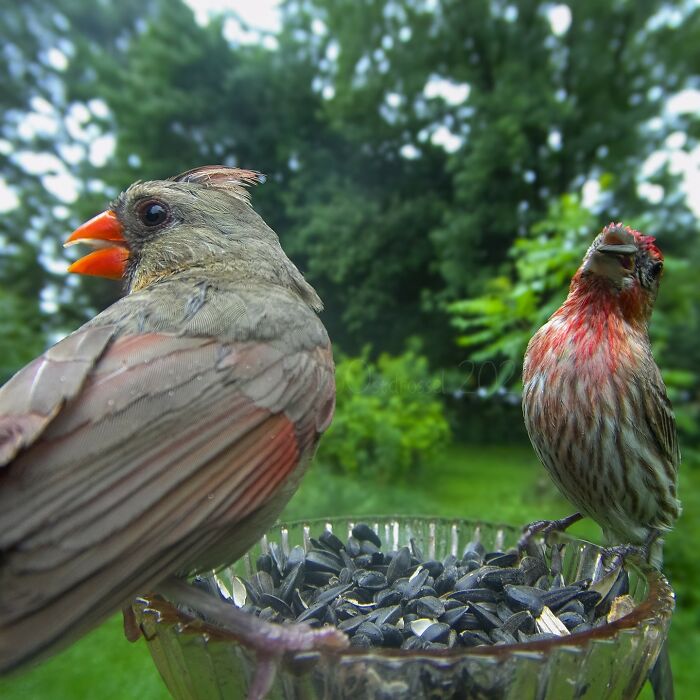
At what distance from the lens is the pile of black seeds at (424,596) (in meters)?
1.21

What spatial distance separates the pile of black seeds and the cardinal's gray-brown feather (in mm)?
280

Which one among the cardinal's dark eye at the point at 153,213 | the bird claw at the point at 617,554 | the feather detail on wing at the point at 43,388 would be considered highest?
the cardinal's dark eye at the point at 153,213

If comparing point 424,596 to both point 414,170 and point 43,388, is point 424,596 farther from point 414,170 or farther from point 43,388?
point 414,170

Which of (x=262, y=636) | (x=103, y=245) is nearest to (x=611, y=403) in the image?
(x=262, y=636)

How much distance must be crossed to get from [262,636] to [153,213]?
1.13 m

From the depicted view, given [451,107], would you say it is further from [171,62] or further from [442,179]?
[171,62]

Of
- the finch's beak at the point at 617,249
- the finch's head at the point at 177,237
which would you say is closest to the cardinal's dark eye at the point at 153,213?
the finch's head at the point at 177,237

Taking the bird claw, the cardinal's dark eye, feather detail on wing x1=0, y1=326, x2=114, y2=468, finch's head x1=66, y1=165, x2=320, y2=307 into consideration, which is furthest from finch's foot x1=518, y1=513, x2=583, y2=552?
the cardinal's dark eye

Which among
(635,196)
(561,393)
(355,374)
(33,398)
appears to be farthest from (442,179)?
(33,398)

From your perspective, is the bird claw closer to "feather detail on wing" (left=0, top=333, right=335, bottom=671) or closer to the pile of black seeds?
the pile of black seeds

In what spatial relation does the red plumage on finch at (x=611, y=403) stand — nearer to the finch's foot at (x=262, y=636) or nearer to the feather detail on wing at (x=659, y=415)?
the feather detail on wing at (x=659, y=415)

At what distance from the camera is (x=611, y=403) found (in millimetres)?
1597

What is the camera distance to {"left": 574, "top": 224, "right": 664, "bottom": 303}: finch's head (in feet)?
5.09

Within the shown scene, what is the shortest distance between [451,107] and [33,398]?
27.5 ft
